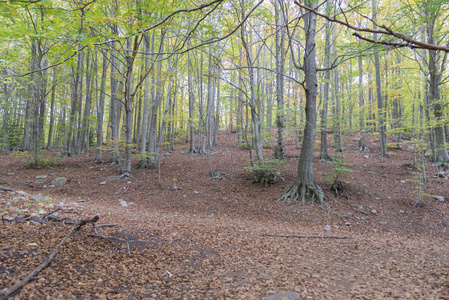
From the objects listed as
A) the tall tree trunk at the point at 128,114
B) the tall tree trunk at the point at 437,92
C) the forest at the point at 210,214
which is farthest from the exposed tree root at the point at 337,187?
the tall tree trunk at the point at 128,114

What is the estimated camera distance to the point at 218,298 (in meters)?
2.35

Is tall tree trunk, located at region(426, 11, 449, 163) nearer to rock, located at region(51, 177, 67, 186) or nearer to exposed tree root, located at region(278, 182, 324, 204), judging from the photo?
exposed tree root, located at region(278, 182, 324, 204)

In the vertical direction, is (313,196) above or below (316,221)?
above

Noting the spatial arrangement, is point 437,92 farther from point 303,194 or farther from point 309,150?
point 303,194

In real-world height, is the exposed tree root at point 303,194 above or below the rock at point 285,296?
above

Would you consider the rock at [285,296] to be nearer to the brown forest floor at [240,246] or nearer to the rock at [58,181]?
the brown forest floor at [240,246]

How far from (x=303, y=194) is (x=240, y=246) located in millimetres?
3702

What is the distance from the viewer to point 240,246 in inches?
159

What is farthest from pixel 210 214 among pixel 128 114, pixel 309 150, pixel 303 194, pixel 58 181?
pixel 58 181

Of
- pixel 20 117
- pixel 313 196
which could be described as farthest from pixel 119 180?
pixel 20 117

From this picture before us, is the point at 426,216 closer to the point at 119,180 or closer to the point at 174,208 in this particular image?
the point at 174,208

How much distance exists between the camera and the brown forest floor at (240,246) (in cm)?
241

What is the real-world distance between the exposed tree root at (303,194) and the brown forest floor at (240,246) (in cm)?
30

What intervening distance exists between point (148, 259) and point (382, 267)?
11.6 ft
